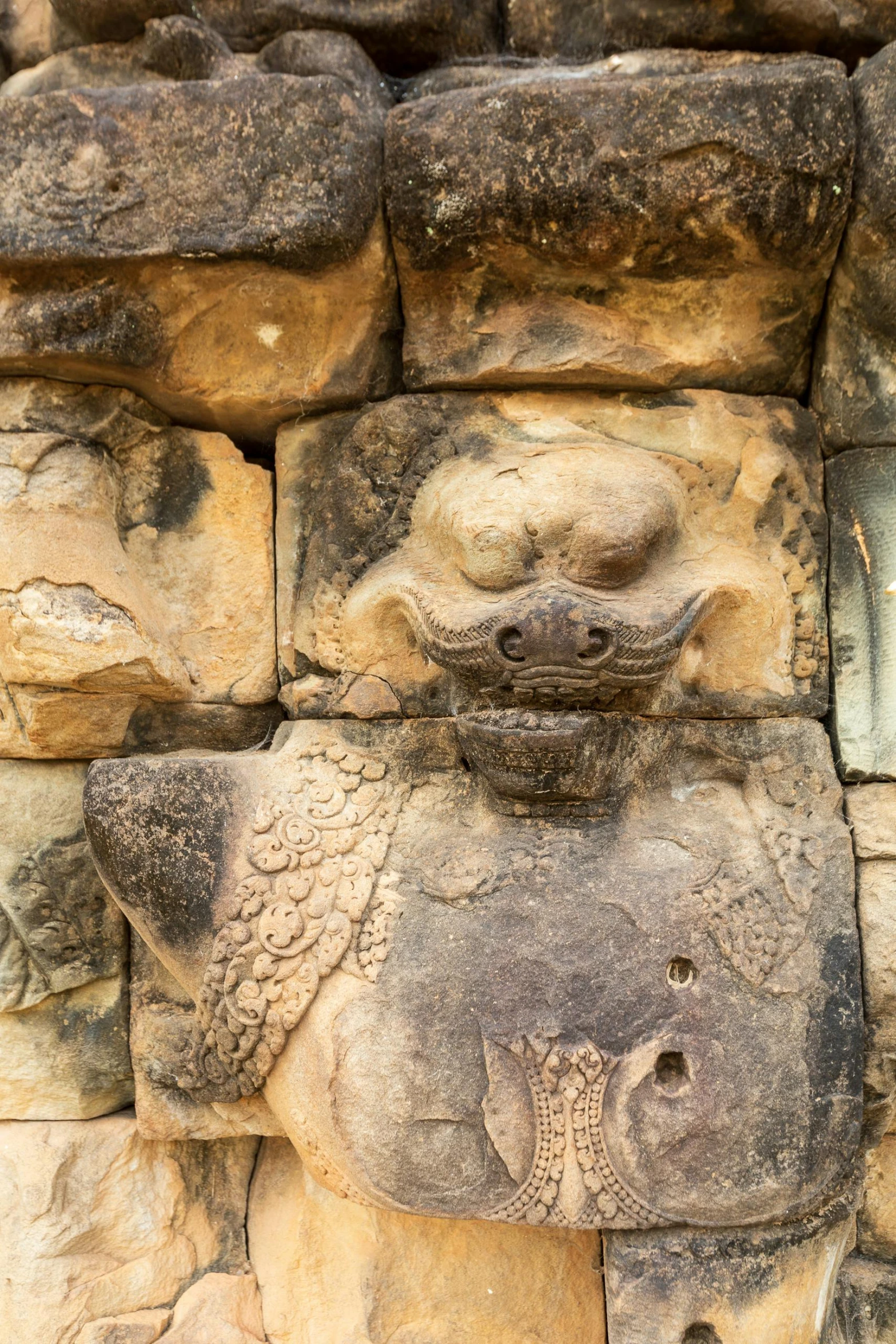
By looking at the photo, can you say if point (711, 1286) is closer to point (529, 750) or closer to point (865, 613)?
point (529, 750)

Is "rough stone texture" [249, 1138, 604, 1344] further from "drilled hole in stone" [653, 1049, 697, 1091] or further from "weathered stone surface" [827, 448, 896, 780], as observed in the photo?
"weathered stone surface" [827, 448, 896, 780]

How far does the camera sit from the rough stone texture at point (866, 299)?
1899 mm

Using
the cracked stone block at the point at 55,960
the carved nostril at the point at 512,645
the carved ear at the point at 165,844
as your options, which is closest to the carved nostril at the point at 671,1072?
the carved nostril at the point at 512,645

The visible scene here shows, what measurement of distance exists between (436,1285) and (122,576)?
1.69 metres

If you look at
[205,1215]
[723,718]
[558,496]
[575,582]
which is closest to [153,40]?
[558,496]

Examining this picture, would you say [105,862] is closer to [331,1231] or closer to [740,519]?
[331,1231]

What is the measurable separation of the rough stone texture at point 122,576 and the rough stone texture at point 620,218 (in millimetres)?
575

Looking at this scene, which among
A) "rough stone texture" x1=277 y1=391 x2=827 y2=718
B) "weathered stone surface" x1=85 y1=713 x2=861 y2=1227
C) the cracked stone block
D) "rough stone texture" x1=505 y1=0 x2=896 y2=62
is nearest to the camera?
"weathered stone surface" x1=85 y1=713 x2=861 y2=1227

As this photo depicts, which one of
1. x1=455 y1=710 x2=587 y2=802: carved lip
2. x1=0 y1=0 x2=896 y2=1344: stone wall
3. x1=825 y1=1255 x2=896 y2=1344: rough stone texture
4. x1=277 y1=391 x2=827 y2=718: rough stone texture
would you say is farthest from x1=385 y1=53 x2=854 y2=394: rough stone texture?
x1=825 y1=1255 x2=896 y2=1344: rough stone texture

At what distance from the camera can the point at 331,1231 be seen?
2.32 meters

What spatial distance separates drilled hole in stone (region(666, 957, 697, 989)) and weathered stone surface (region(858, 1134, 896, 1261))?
2.46 feet

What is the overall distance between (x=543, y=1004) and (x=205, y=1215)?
112 centimetres

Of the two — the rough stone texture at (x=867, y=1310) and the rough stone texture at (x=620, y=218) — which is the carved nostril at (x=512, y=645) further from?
the rough stone texture at (x=867, y=1310)

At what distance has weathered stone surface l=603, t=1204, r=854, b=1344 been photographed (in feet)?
6.15
